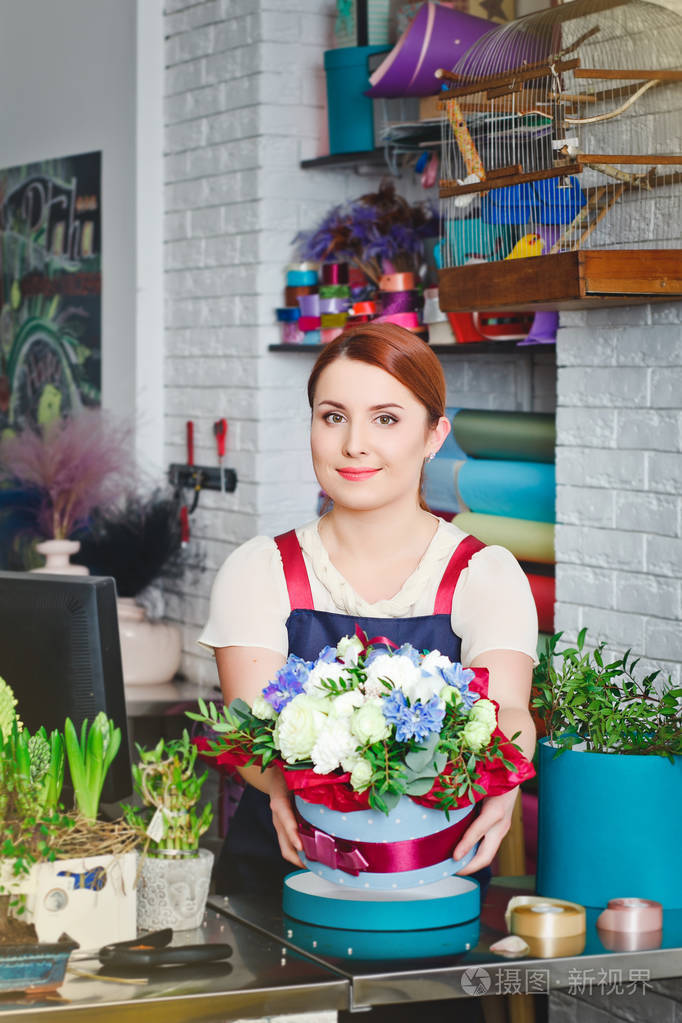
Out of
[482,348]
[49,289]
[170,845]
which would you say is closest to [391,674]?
[170,845]

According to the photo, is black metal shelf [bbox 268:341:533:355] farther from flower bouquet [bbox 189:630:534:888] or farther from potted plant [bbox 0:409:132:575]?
flower bouquet [bbox 189:630:534:888]

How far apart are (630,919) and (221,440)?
2972mm

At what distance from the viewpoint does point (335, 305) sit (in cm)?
388

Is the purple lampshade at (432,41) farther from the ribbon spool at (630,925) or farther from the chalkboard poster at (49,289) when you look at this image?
Result: the ribbon spool at (630,925)

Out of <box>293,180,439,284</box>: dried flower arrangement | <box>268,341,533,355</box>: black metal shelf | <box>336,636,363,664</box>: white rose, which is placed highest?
<box>293,180,439,284</box>: dried flower arrangement

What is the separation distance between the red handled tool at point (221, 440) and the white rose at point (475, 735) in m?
2.95

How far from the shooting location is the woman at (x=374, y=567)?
5.85 feet

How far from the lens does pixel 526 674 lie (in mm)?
1768

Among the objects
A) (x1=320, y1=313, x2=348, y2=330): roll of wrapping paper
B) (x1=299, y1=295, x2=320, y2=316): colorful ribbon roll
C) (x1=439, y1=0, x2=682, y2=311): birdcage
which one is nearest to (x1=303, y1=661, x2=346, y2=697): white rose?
(x1=439, y1=0, x2=682, y2=311): birdcage

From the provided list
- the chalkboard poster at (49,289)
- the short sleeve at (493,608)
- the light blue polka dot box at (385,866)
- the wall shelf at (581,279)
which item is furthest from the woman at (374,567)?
the chalkboard poster at (49,289)

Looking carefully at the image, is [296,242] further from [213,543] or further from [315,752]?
[315,752]

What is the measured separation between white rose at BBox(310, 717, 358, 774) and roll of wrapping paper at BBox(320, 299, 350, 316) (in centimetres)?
257

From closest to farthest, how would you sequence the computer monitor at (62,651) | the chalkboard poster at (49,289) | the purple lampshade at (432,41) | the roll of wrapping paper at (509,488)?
the computer monitor at (62,651)
the roll of wrapping paper at (509,488)
the purple lampshade at (432,41)
the chalkboard poster at (49,289)

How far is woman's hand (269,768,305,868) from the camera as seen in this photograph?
1589mm
